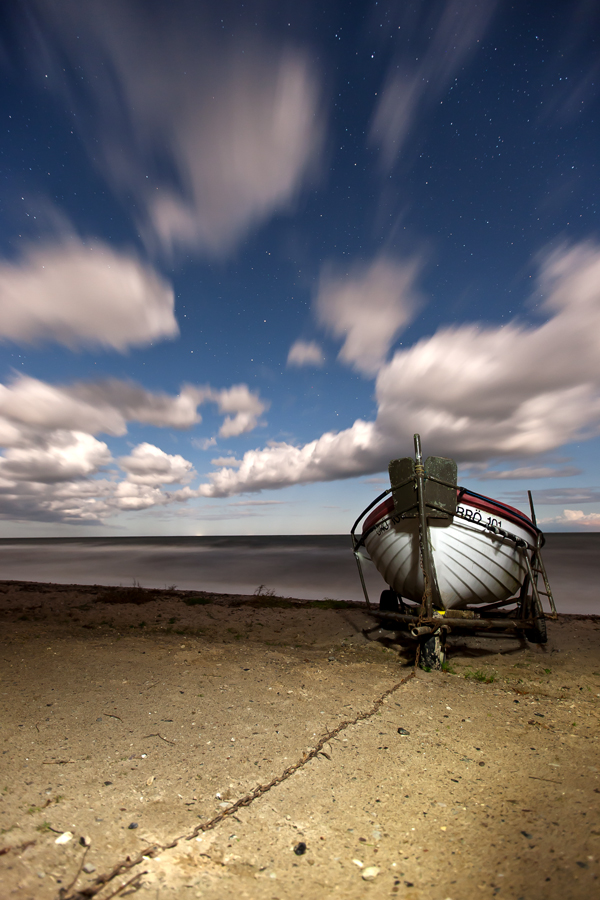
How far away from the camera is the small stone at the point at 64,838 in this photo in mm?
2635

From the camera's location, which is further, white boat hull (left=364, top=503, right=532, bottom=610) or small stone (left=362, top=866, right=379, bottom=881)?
white boat hull (left=364, top=503, right=532, bottom=610)

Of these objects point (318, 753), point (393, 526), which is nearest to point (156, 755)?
point (318, 753)

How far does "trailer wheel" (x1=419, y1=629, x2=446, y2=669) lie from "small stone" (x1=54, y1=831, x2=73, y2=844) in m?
5.03

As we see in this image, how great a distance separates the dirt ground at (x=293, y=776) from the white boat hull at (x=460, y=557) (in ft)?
3.90

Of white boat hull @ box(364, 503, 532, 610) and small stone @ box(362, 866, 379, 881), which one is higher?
white boat hull @ box(364, 503, 532, 610)

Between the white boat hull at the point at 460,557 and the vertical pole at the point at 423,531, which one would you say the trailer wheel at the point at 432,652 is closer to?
the vertical pole at the point at 423,531

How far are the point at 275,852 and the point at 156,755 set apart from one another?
164cm

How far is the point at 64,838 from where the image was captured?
2664mm

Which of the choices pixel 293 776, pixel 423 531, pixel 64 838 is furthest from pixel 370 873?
pixel 423 531

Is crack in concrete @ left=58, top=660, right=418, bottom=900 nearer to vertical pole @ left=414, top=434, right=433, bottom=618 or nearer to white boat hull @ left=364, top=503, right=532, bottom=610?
vertical pole @ left=414, top=434, right=433, bottom=618

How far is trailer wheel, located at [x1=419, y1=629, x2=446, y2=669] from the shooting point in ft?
20.8

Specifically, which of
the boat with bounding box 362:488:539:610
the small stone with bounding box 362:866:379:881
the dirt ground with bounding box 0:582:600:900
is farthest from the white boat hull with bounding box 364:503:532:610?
the small stone with bounding box 362:866:379:881

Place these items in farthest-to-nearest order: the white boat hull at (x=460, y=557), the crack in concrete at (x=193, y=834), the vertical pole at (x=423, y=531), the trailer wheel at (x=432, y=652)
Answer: the white boat hull at (x=460, y=557), the trailer wheel at (x=432, y=652), the vertical pole at (x=423, y=531), the crack in concrete at (x=193, y=834)

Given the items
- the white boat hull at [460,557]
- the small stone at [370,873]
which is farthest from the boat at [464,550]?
the small stone at [370,873]
